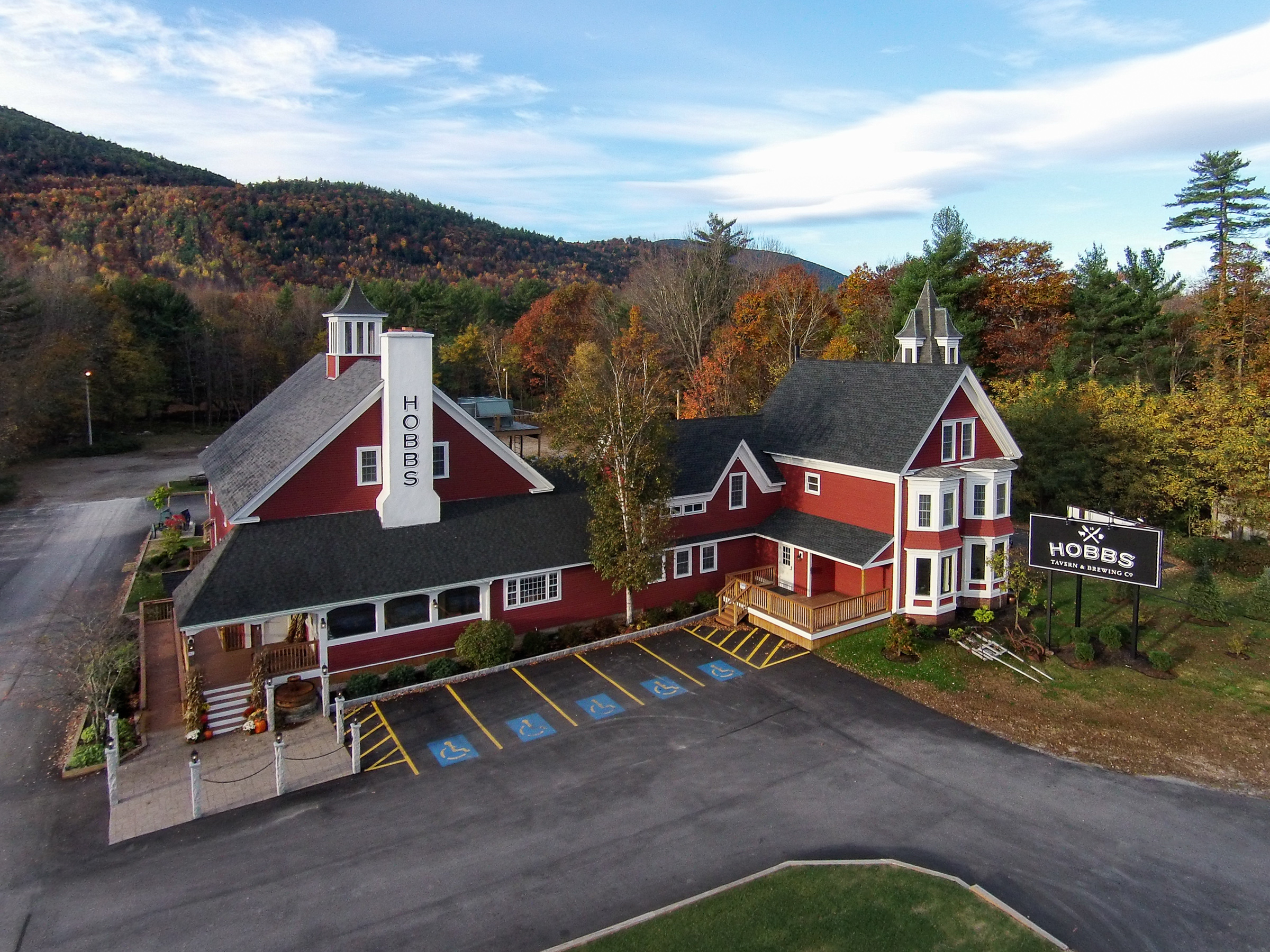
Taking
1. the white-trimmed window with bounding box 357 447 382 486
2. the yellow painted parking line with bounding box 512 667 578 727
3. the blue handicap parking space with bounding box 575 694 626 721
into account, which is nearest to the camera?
the yellow painted parking line with bounding box 512 667 578 727

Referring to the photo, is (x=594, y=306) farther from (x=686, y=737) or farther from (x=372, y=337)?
(x=686, y=737)

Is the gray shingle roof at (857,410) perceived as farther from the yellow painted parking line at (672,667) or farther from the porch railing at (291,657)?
the porch railing at (291,657)

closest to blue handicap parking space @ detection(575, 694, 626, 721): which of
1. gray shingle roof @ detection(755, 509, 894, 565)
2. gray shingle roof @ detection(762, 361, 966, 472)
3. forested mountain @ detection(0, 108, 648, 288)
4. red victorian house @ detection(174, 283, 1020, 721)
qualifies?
red victorian house @ detection(174, 283, 1020, 721)

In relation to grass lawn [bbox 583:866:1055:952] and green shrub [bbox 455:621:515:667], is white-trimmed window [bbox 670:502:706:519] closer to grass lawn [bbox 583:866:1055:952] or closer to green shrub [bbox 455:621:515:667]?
green shrub [bbox 455:621:515:667]

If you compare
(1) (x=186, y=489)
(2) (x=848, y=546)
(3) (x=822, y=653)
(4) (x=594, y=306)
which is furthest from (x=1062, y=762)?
(4) (x=594, y=306)

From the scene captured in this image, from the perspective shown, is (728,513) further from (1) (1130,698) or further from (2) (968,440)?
(1) (1130,698)
